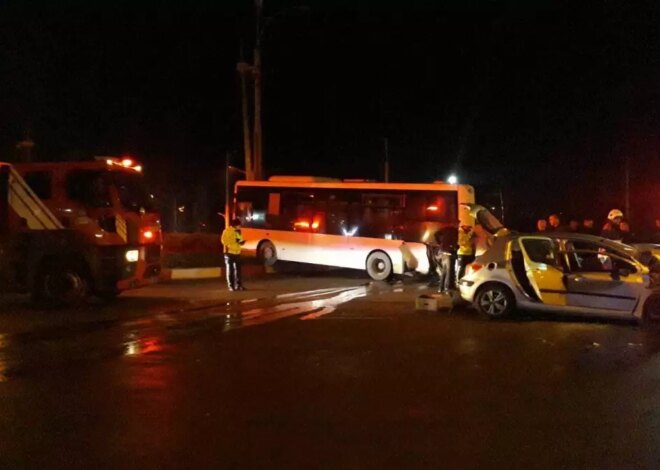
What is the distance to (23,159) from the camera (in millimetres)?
20703

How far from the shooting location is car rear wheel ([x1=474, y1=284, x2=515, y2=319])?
1336 centimetres

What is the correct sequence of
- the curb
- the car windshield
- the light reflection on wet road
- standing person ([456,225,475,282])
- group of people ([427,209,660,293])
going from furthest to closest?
the curb
standing person ([456,225,475,282])
group of people ([427,209,660,293])
the car windshield
the light reflection on wet road

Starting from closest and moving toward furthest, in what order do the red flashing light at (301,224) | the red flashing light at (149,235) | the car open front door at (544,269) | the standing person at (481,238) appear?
the car open front door at (544,269)
the red flashing light at (149,235)
the standing person at (481,238)
the red flashing light at (301,224)

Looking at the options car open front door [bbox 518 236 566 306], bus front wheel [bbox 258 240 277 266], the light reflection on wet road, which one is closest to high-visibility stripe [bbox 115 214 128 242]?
the light reflection on wet road

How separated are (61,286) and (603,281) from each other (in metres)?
9.66

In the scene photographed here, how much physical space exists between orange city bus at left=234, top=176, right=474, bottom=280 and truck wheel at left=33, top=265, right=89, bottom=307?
30.2 ft

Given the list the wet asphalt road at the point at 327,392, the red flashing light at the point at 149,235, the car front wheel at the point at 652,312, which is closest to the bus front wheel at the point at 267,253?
the red flashing light at the point at 149,235

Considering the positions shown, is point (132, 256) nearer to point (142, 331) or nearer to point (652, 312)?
point (142, 331)

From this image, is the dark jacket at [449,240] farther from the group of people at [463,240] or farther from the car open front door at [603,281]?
the car open front door at [603,281]

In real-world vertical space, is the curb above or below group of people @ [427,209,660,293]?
below

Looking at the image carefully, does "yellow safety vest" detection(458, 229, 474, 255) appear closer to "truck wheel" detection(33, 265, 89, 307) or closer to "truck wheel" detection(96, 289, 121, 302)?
"truck wheel" detection(96, 289, 121, 302)

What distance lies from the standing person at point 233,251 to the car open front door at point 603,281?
25.6 feet

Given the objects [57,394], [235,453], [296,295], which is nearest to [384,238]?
[296,295]

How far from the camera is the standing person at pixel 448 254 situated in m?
16.9
